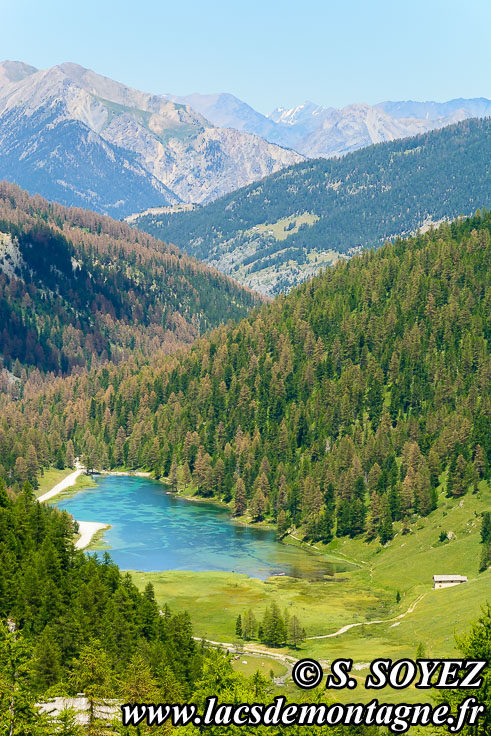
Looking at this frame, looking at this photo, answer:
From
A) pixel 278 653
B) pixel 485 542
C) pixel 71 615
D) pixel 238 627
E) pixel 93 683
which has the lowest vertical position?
pixel 238 627

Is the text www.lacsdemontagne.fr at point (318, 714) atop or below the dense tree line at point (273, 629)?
atop

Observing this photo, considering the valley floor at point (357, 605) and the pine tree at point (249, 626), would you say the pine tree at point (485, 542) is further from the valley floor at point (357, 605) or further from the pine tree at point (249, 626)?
the pine tree at point (249, 626)

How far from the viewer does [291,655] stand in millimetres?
140375

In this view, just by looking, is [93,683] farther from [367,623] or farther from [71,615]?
[367,623]

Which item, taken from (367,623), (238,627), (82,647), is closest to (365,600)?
(367,623)

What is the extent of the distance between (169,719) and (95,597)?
53.7 metres

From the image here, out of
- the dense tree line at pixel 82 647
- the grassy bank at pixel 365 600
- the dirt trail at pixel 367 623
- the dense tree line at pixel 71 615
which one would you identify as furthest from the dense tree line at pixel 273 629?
the dense tree line at pixel 71 615

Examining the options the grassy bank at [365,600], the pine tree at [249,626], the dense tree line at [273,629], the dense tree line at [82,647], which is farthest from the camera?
the pine tree at [249,626]

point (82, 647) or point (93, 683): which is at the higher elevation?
point (93, 683)

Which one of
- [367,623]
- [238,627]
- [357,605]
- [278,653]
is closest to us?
[278,653]

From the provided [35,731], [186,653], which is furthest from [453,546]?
[35,731]

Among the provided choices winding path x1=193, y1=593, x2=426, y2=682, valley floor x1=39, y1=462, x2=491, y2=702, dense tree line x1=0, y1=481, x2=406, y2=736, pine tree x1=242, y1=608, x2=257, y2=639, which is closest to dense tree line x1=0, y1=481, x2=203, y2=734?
dense tree line x1=0, y1=481, x2=406, y2=736

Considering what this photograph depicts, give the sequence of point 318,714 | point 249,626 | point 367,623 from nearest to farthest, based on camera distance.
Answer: point 318,714
point 249,626
point 367,623

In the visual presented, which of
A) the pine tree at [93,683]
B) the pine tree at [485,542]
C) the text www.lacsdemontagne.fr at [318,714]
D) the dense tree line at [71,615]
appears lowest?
the pine tree at [485,542]
